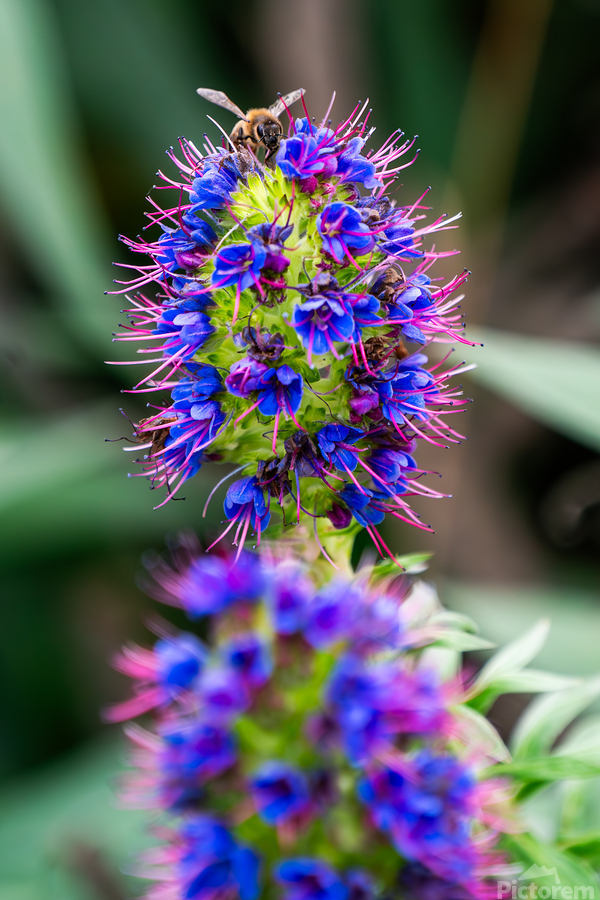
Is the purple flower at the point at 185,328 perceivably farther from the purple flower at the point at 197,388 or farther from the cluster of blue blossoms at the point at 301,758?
the cluster of blue blossoms at the point at 301,758

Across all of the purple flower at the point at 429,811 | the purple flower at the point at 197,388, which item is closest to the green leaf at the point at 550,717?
the purple flower at the point at 429,811

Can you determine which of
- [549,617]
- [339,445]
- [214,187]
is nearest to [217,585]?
[339,445]

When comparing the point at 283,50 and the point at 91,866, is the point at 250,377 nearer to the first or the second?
the point at 91,866

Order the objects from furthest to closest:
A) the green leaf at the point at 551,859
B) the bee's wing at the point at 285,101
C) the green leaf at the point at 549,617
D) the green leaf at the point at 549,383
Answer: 1. the green leaf at the point at 549,617
2. the green leaf at the point at 549,383
3. the bee's wing at the point at 285,101
4. the green leaf at the point at 551,859

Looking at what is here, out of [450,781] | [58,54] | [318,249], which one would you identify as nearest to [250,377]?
[318,249]

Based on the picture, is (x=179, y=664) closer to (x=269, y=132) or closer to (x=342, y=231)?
(x=342, y=231)
